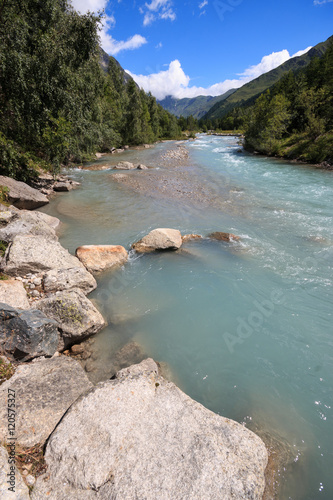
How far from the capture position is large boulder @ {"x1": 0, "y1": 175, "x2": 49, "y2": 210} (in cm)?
1318

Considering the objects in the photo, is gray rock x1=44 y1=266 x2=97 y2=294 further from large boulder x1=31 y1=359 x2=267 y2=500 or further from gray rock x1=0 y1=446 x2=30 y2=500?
gray rock x1=0 y1=446 x2=30 y2=500

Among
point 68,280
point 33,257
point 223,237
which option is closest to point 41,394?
point 68,280

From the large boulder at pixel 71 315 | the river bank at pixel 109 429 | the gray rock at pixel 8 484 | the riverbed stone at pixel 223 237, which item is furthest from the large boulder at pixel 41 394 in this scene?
the riverbed stone at pixel 223 237

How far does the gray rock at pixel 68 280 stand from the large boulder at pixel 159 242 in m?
3.15

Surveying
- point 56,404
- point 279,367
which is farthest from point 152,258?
point 56,404

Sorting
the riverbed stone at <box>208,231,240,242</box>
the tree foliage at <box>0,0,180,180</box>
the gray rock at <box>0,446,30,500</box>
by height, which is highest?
the tree foliage at <box>0,0,180,180</box>

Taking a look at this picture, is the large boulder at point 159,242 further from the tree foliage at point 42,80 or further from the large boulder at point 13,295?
the tree foliage at point 42,80

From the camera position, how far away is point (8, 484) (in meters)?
2.71

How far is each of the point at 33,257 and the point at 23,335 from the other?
3.50 m

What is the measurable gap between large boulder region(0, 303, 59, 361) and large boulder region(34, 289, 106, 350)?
63 centimetres

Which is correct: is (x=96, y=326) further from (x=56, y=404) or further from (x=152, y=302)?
(x=56, y=404)

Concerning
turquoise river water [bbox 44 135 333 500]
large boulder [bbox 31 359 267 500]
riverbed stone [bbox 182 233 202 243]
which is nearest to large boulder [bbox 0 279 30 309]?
turquoise river water [bbox 44 135 333 500]

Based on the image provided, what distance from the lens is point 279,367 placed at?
5.75m

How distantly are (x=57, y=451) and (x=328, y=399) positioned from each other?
5.34m
